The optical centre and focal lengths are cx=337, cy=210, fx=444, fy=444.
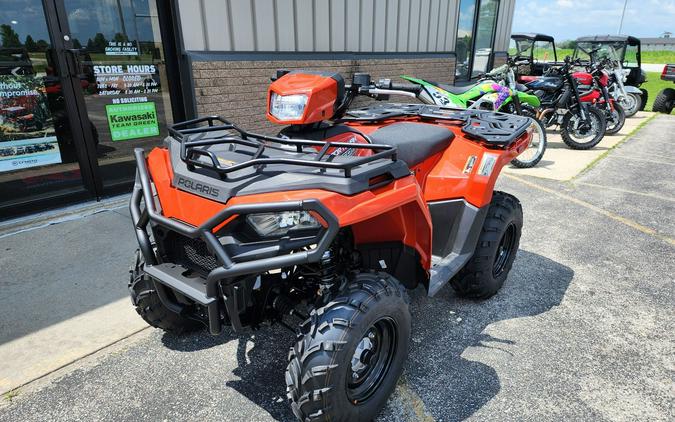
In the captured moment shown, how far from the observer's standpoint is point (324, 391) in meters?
1.68

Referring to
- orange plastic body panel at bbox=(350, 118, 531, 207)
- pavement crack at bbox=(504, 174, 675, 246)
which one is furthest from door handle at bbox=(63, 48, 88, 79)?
pavement crack at bbox=(504, 174, 675, 246)

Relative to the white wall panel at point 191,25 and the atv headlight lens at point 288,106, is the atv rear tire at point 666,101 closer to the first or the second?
the white wall panel at point 191,25

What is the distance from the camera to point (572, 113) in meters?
8.16

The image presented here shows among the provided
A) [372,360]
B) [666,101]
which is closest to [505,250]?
[372,360]

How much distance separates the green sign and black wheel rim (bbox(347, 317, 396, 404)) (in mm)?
4103

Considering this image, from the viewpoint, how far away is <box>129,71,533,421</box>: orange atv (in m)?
1.64

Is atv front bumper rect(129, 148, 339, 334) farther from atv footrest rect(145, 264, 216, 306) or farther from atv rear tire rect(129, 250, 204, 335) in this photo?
atv rear tire rect(129, 250, 204, 335)

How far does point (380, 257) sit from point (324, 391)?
74cm

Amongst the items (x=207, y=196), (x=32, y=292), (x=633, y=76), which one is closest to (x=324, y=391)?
(x=207, y=196)

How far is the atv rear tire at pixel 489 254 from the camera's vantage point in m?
2.80

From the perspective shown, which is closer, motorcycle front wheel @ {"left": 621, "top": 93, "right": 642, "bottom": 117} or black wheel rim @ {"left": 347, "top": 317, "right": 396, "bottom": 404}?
black wheel rim @ {"left": 347, "top": 317, "right": 396, "bottom": 404}

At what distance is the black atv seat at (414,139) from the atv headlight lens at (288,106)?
0.46 m

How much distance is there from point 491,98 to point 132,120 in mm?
4537

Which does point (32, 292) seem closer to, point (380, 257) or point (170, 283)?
point (170, 283)
